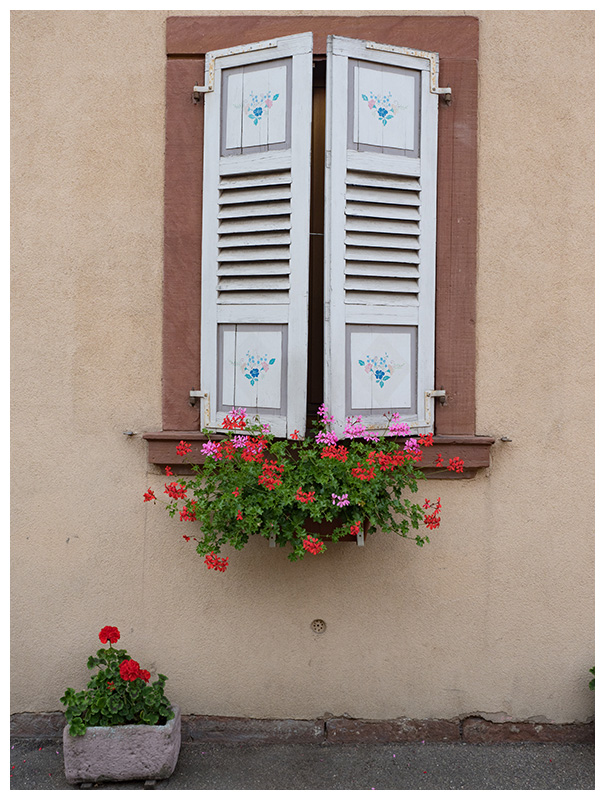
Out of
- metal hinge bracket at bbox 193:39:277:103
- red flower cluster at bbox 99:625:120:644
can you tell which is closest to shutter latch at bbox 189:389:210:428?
red flower cluster at bbox 99:625:120:644

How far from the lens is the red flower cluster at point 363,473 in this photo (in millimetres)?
2812

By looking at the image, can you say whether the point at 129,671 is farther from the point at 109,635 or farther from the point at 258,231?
the point at 258,231

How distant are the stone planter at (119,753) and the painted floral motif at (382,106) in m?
2.96

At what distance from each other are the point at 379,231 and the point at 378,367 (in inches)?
25.5

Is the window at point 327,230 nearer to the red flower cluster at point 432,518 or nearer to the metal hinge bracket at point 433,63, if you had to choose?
the metal hinge bracket at point 433,63

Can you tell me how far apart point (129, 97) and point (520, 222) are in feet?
6.72

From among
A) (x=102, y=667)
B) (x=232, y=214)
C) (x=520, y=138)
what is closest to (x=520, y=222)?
(x=520, y=138)

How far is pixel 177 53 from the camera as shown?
10.6 feet

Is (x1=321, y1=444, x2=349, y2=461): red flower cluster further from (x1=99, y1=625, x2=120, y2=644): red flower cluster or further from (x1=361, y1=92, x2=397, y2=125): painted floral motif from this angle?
(x1=361, y1=92, x2=397, y2=125): painted floral motif

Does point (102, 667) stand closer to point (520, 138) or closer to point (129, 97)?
point (129, 97)

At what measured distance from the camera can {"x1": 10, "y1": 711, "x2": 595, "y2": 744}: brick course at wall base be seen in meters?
3.24

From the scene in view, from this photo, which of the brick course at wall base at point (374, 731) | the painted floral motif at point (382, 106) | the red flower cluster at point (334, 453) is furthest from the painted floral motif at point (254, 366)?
the brick course at wall base at point (374, 731)

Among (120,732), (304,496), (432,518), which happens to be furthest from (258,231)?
(120,732)

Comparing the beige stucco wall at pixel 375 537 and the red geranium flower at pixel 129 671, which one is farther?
the beige stucco wall at pixel 375 537
